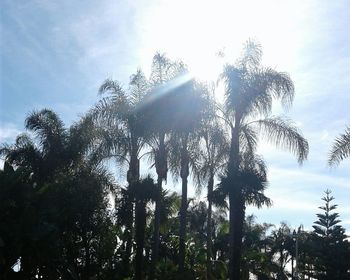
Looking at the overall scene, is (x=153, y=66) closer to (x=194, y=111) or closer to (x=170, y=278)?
(x=194, y=111)

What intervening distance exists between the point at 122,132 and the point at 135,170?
1.98 m

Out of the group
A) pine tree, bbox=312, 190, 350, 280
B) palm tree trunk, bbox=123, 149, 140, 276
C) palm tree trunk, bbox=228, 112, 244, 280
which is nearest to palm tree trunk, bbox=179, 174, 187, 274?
palm tree trunk, bbox=123, 149, 140, 276

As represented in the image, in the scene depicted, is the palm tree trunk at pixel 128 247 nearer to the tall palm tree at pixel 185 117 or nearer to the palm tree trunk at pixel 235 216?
the tall palm tree at pixel 185 117

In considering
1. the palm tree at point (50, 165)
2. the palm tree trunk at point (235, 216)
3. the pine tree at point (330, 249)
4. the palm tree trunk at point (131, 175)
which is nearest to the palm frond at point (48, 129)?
the palm tree at point (50, 165)

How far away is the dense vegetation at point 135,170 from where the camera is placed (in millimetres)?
20562

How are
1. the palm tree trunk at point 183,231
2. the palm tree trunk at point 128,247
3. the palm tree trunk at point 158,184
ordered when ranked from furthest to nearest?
the palm tree trunk at point 128,247
the palm tree trunk at point 183,231
the palm tree trunk at point 158,184

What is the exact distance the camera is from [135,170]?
2500 centimetres

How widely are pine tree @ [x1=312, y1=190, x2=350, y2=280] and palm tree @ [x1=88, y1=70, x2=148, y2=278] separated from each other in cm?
2521

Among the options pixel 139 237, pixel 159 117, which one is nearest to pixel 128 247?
pixel 139 237

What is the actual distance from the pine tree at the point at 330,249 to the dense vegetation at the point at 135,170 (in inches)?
723

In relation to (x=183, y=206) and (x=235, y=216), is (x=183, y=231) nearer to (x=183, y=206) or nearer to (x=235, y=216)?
(x=183, y=206)

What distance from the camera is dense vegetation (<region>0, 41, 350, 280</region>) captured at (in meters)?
20.6

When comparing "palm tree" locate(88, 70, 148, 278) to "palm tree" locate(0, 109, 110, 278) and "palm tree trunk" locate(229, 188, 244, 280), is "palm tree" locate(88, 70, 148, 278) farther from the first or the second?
"palm tree trunk" locate(229, 188, 244, 280)

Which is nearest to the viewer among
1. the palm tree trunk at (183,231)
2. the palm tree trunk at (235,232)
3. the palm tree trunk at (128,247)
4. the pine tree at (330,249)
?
the palm tree trunk at (235,232)
